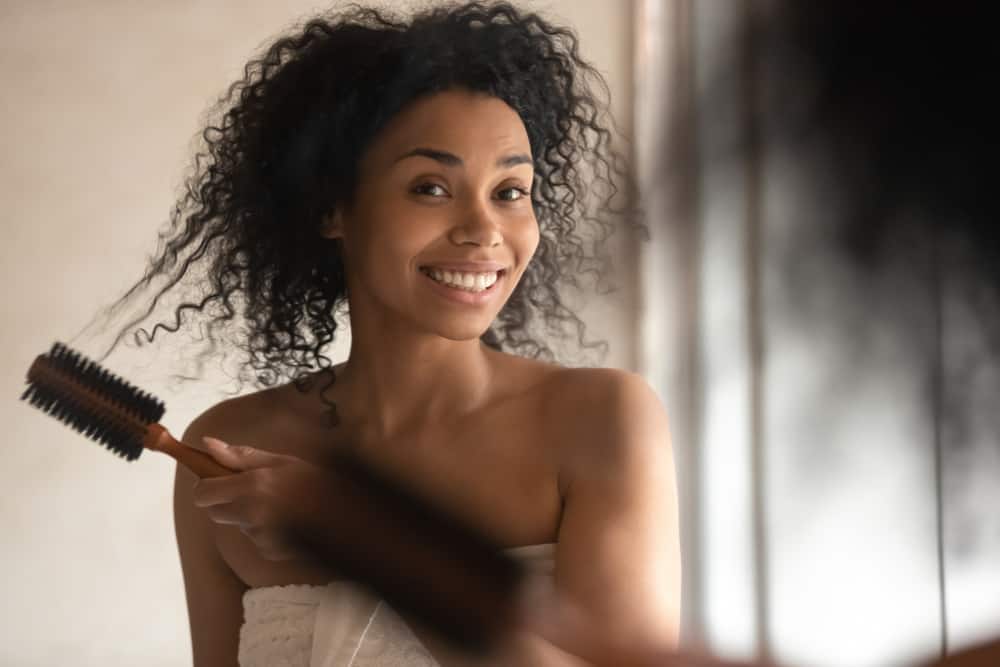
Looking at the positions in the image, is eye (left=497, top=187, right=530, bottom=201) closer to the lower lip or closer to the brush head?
the lower lip

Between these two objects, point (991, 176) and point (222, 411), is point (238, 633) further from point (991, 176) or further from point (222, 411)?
point (991, 176)

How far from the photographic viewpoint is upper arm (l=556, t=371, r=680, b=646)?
563 mm

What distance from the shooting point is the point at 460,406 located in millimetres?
762

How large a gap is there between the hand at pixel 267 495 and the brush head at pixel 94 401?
0.07 metres

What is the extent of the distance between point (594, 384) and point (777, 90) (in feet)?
2.07

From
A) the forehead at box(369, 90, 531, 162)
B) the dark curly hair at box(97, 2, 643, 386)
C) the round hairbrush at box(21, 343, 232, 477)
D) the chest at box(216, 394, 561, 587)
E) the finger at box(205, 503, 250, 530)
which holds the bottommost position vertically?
the finger at box(205, 503, 250, 530)

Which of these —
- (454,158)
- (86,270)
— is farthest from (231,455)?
(86,270)

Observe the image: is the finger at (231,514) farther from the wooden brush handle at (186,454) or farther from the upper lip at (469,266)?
the upper lip at (469,266)

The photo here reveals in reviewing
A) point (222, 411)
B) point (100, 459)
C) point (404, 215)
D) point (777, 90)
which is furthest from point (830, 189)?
point (100, 459)

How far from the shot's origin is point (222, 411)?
2.81ft

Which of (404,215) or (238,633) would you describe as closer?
(404,215)

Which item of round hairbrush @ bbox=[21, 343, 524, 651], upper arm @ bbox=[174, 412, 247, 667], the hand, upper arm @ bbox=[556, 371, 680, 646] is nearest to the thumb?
the hand

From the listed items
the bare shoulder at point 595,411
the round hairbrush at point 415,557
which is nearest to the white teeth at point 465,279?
the bare shoulder at point 595,411

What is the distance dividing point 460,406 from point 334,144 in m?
0.20
